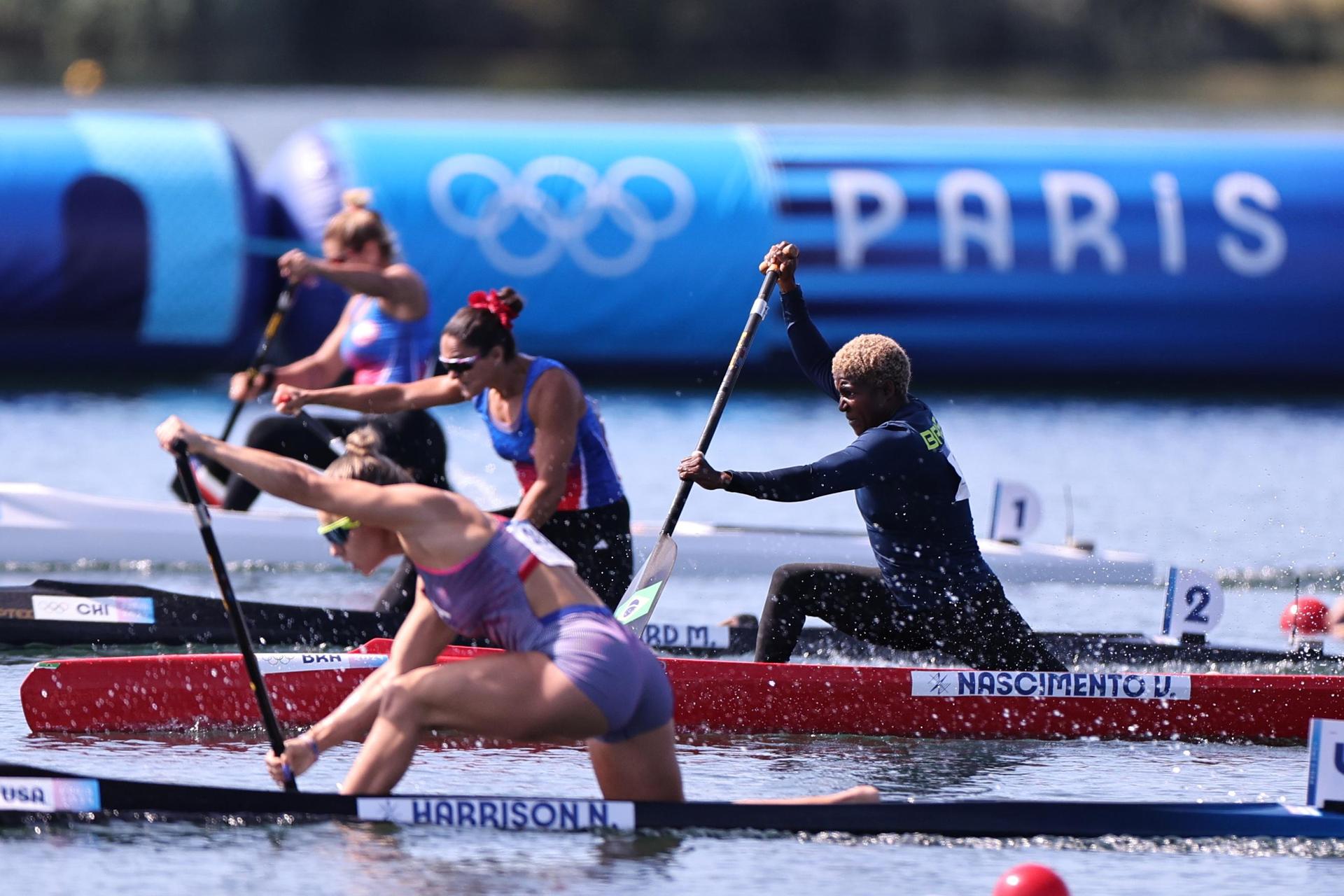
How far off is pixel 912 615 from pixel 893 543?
282 mm

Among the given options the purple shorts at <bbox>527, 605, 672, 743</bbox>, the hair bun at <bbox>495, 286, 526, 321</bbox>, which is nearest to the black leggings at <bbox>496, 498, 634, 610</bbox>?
the hair bun at <bbox>495, 286, 526, 321</bbox>

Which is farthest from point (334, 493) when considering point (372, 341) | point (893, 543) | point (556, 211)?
point (556, 211)

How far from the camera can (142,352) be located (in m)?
16.6

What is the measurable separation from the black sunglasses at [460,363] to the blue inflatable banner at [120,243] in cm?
946

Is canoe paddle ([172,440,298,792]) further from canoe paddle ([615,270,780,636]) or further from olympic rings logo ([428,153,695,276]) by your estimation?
olympic rings logo ([428,153,695,276])

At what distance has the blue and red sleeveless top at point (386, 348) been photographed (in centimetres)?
1050

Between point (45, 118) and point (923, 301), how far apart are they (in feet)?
22.8

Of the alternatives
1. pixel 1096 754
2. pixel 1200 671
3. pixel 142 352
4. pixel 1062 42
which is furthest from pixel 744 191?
pixel 1062 42

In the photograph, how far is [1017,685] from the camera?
317 inches

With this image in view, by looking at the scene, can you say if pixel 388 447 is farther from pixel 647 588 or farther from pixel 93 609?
pixel 647 588

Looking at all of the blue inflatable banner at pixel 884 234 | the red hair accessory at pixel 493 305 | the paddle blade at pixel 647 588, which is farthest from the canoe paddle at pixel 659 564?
the blue inflatable banner at pixel 884 234

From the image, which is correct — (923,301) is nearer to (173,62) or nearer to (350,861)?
(350,861)

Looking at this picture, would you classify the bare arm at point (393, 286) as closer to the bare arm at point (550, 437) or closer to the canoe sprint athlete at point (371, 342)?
the canoe sprint athlete at point (371, 342)

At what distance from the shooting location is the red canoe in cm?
792
